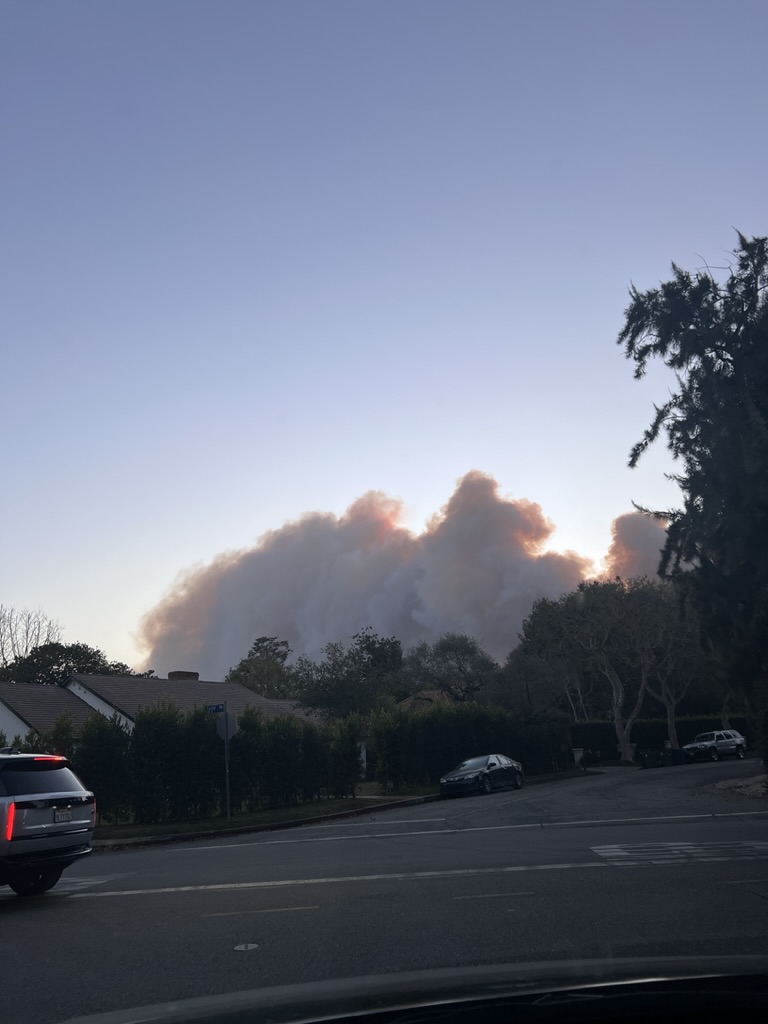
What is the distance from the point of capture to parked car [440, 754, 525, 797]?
30656 millimetres

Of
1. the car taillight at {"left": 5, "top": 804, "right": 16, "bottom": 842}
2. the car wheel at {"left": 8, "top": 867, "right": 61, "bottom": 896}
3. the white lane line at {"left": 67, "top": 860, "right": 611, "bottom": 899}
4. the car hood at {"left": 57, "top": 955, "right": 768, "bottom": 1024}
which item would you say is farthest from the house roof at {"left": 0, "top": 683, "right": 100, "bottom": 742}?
the car hood at {"left": 57, "top": 955, "right": 768, "bottom": 1024}

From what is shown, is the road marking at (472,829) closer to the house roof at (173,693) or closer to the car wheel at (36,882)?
the car wheel at (36,882)

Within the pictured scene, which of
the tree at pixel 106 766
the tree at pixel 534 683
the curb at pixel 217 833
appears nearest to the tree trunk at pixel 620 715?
the tree at pixel 534 683

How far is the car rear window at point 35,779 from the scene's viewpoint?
11124 millimetres

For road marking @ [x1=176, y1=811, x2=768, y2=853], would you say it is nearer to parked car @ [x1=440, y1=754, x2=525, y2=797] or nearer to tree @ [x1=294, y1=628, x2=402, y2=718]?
parked car @ [x1=440, y1=754, x2=525, y2=797]

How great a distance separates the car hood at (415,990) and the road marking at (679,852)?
7640mm

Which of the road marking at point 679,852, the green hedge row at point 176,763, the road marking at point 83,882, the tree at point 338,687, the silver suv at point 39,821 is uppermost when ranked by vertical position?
the tree at point 338,687

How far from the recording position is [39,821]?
11.0 m

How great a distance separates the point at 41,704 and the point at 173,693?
699 cm

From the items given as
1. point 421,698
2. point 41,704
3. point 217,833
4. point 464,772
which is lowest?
point 217,833

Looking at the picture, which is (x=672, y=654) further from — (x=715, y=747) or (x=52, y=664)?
(x=52, y=664)

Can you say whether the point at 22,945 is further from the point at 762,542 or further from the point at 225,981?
the point at 762,542

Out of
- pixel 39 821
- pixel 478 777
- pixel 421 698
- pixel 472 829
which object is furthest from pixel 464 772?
pixel 421 698

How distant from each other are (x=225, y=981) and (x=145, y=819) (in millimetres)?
20547
